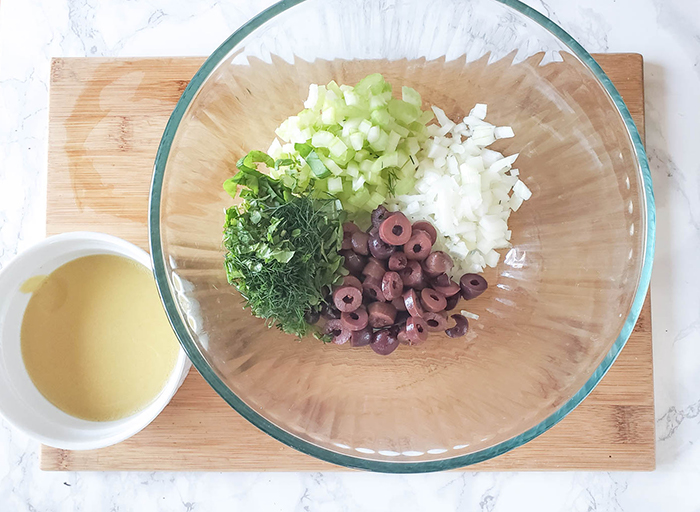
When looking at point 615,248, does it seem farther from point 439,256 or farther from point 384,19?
point 384,19

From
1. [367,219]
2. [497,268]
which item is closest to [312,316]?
[367,219]

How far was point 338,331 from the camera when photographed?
1.35 m

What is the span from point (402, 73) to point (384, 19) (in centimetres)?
13

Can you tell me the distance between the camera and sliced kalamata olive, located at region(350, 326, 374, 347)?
1332mm

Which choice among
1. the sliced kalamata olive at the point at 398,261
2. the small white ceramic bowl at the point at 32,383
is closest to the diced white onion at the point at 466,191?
the sliced kalamata olive at the point at 398,261

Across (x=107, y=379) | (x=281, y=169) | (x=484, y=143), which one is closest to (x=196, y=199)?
(x=281, y=169)

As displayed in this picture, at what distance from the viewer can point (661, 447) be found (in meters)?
1.57

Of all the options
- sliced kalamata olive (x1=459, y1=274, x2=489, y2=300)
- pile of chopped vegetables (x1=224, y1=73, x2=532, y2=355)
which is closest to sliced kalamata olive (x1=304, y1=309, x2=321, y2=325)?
pile of chopped vegetables (x1=224, y1=73, x2=532, y2=355)

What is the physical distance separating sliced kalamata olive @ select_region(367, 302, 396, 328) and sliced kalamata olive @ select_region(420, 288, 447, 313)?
7 cm

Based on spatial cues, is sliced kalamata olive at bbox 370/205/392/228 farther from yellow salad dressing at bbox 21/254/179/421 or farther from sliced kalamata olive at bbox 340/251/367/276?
yellow salad dressing at bbox 21/254/179/421

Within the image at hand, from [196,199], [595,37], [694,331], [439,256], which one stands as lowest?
[196,199]

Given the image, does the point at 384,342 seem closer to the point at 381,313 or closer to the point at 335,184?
the point at 381,313

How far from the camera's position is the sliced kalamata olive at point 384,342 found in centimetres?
133

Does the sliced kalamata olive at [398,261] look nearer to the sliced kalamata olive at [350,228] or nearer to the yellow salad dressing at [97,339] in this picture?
the sliced kalamata olive at [350,228]
